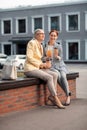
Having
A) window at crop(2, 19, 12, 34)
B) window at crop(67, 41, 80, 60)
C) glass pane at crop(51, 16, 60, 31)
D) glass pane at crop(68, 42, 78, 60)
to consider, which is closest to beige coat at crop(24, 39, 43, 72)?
window at crop(67, 41, 80, 60)

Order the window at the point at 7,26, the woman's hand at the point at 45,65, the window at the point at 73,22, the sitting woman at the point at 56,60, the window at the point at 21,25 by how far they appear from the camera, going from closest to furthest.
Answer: the woman's hand at the point at 45,65, the sitting woman at the point at 56,60, the window at the point at 73,22, the window at the point at 21,25, the window at the point at 7,26

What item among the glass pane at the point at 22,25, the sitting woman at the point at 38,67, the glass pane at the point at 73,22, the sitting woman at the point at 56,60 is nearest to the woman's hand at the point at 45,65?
the sitting woman at the point at 38,67

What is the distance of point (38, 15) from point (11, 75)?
41.0 meters

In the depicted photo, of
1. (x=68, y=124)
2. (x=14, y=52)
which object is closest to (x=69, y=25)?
(x=14, y=52)

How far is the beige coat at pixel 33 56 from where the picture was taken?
8258 millimetres

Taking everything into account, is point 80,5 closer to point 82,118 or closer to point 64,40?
point 64,40

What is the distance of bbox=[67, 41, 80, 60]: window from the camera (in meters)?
46.3

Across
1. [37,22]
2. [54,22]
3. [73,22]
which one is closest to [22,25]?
[37,22]

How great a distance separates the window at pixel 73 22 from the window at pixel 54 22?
49.4 inches

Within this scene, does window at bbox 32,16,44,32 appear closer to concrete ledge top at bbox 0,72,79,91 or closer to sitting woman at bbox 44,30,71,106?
sitting woman at bbox 44,30,71,106

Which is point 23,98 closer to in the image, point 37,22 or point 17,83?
point 17,83

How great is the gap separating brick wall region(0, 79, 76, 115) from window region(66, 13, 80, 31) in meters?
38.1

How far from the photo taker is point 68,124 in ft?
21.9

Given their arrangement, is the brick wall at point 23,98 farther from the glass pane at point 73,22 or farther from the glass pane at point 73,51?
the glass pane at point 73,22
